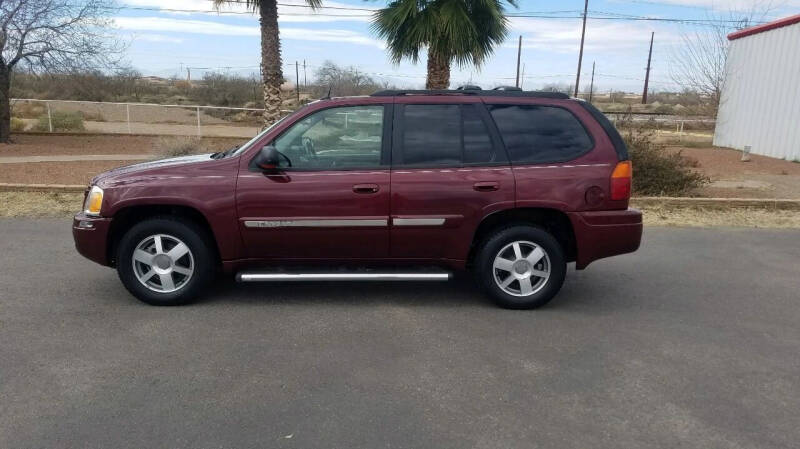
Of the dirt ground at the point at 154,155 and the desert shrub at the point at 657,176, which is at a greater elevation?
the desert shrub at the point at 657,176

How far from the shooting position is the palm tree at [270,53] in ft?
43.9

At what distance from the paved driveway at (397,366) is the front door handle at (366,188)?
3.32ft

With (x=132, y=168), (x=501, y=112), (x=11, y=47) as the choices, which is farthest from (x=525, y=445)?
(x=11, y=47)

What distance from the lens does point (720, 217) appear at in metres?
9.38

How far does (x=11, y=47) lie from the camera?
17109mm

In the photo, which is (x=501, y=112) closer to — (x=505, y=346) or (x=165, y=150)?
(x=505, y=346)

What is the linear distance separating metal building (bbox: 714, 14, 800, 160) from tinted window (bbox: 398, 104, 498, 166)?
54.4ft

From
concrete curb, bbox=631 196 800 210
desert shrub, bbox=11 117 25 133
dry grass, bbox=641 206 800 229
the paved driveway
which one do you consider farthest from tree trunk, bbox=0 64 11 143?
dry grass, bbox=641 206 800 229

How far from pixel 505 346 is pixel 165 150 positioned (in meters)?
11.6

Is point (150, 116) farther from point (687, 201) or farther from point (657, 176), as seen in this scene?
point (687, 201)

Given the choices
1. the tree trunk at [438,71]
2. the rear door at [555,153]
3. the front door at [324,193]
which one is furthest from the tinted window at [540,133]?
the tree trunk at [438,71]

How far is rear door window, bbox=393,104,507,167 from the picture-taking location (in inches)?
198

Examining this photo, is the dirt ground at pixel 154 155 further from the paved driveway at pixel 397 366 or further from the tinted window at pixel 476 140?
the tinted window at pixel 476 140

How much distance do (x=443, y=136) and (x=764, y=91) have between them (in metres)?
18.4
